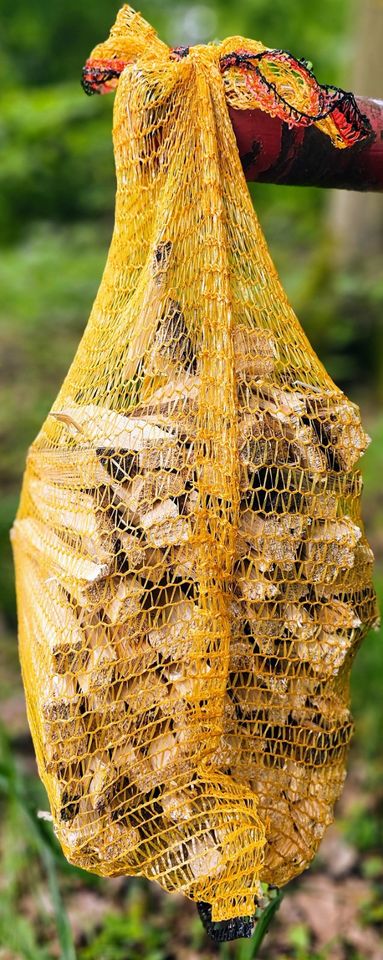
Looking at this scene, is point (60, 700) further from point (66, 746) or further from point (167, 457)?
point (167, 457)

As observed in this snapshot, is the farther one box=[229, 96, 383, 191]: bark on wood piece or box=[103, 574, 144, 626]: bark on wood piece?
box=[229, 96, 383, 191]: bark on wood piece

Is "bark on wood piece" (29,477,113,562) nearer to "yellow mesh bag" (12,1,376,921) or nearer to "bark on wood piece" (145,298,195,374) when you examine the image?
"yellow mesh bag" (12,1,376,921)

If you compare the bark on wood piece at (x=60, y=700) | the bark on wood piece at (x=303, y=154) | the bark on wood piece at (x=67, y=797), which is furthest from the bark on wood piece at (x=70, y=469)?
the bark on wood piece at (x=303, y=154)

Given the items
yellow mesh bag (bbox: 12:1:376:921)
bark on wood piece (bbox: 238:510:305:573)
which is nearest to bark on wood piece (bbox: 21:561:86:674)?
yellow mesh bag (bbox: 12:1:376:921)

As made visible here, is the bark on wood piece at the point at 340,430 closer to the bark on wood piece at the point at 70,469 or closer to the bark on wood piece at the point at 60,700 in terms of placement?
the bark on wood piece at the point at 70,469

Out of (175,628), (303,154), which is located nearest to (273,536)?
(175,628)

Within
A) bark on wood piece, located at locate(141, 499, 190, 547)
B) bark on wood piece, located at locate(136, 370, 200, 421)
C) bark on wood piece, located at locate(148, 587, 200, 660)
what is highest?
bark on wood piece, located at locate(136, 370, 200, 421)
